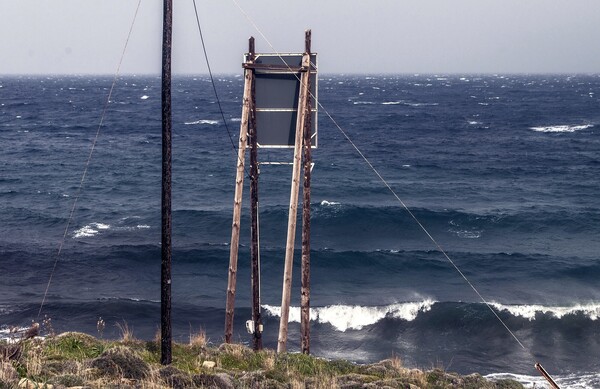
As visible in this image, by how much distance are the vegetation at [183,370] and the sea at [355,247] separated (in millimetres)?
4389

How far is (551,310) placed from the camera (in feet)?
87.1

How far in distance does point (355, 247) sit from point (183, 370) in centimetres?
2459

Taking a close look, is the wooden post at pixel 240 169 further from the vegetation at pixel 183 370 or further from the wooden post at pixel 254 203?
the vegetation at pixel 183 370

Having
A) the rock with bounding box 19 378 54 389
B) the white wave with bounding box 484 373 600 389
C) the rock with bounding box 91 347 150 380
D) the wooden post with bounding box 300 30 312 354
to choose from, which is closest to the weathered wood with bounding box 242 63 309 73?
the wooden post with bounding box 300 30 312 354

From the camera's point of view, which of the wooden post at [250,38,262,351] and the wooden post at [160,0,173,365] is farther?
the wooden post at [250,38,262,351]

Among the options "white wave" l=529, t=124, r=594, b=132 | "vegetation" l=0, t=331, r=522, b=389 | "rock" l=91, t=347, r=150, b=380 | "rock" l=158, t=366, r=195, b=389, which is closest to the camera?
"vegetation" l=0, t=331, r=522, b=389

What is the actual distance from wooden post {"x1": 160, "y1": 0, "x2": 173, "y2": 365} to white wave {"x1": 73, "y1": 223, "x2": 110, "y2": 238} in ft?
85.5

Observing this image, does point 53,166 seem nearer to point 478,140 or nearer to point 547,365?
point 478,140

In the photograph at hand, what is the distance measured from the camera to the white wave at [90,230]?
3731 centimetres

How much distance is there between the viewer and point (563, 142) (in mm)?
73875

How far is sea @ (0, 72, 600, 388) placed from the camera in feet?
80.4

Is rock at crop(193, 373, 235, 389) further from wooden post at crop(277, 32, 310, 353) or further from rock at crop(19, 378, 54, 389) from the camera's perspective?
wooden post at crop(277, 32, 310, 353)

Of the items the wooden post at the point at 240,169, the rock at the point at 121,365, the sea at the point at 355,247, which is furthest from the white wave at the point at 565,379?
the rock at the point at 121,365

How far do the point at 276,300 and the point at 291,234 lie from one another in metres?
13.1
